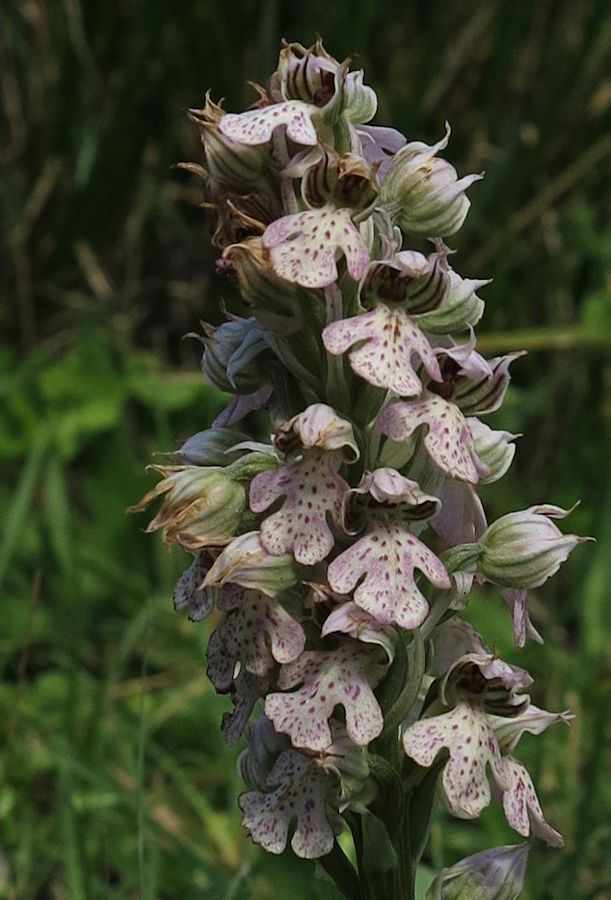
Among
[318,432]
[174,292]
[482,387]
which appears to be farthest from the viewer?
[174,292]

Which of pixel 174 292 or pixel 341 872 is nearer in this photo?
pixel 341 872

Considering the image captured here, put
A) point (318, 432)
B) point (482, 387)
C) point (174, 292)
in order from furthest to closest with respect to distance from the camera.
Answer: point (174, 292) → point (482, 387) → point (318, 432)

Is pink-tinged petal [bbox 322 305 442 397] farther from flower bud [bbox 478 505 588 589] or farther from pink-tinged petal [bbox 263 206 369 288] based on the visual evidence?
flower bud [bbox 478 505 588 589]

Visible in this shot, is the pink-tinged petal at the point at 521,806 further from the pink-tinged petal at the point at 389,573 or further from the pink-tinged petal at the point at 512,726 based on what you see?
the pink-tinged petal at the point at 389,573

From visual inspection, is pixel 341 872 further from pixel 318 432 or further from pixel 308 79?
pixel 308 79

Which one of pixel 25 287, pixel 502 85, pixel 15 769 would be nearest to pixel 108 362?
pixel 25 287

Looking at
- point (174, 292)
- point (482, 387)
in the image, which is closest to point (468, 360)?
point (482, 387)

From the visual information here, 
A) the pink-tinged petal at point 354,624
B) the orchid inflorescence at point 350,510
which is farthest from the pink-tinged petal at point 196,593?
the pink-tinged petal at point 354,624
